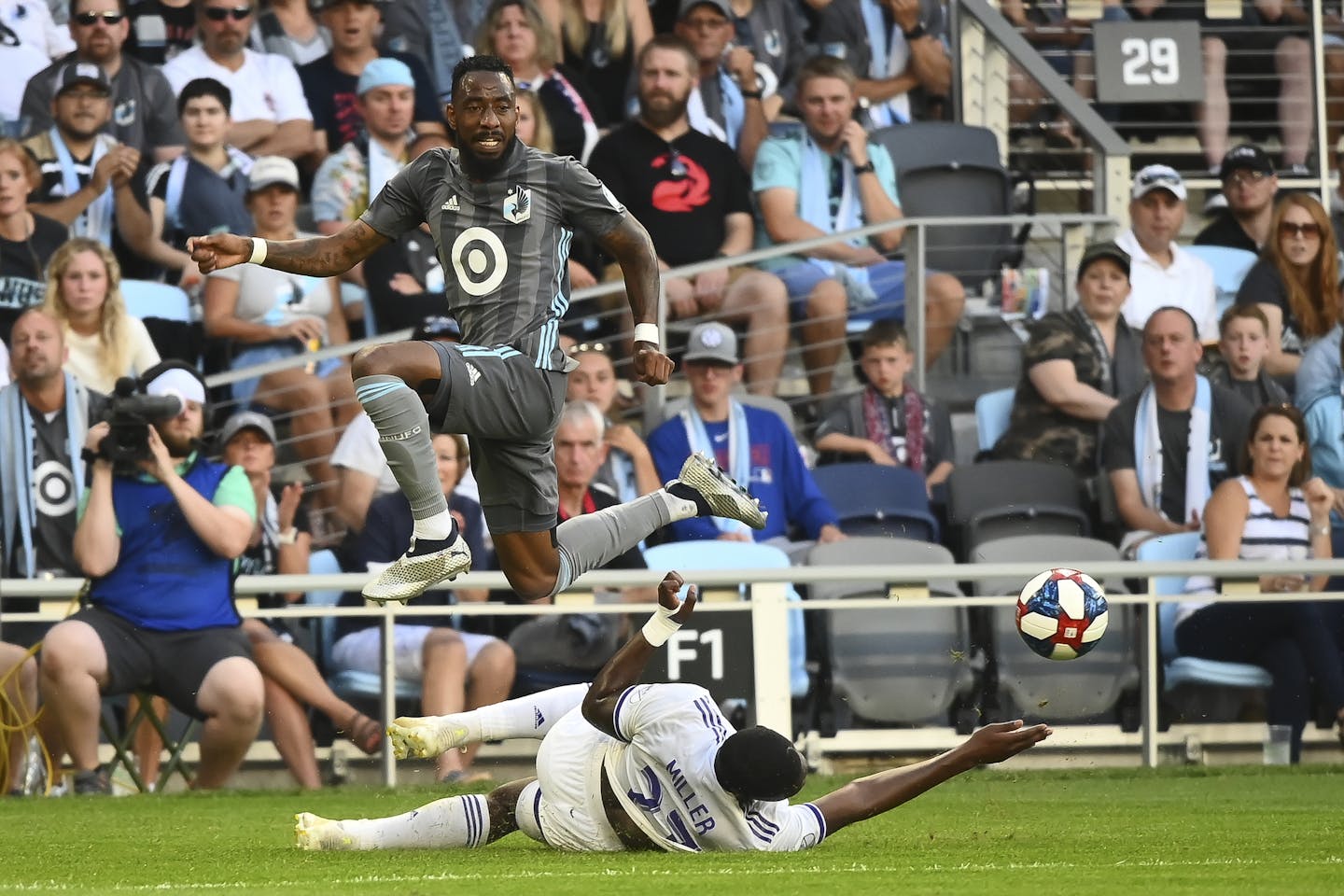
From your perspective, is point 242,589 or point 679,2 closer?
point 242,589

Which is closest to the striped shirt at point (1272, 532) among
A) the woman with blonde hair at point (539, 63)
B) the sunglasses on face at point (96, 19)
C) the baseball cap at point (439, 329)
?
the baseball cap at point (439, 329)

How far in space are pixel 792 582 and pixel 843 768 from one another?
974 millimetres

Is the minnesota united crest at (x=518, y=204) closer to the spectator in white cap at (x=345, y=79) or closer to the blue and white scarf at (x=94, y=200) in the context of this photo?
the blue and white scarf at (x=94, y=200)

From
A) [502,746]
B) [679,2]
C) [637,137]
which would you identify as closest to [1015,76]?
[679,2]

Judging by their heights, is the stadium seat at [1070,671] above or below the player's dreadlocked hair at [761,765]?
below

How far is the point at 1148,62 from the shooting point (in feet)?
50.9

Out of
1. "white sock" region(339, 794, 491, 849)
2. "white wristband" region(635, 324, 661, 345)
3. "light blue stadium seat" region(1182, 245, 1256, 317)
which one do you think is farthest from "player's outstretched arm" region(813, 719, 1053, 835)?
"light blue stadium seat" region(1182, 245, 1256, 317)

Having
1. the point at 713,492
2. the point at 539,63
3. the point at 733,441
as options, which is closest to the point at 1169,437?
the point at 733,441

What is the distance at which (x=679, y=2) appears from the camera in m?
15.2

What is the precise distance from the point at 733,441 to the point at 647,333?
4298 millimetres

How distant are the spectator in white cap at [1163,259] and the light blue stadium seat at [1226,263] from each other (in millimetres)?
460

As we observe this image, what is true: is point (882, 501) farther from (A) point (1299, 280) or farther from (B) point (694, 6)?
(B) point (694, 6)

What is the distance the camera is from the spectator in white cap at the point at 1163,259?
1377 cm

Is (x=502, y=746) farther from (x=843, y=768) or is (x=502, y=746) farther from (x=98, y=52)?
(x=98, y=52)
